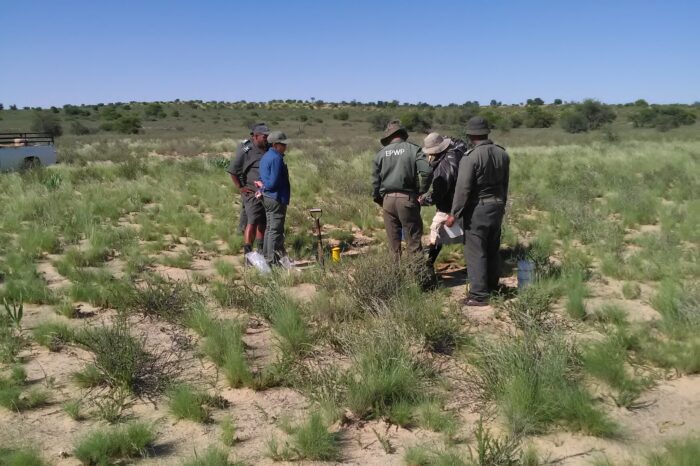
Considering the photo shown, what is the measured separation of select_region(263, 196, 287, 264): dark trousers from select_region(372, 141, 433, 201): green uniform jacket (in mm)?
1533

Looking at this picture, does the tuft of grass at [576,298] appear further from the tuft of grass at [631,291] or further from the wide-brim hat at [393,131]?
the wide-brim hat at [393,131]

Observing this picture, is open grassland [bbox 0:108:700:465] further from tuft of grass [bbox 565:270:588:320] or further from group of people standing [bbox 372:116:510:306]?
group of people standing [bbox 372:116:510:306]

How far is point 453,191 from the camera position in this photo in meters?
6.72

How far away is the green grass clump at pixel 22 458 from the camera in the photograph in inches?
139

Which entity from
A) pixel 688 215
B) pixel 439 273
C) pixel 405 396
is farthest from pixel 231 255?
pixel 688 215

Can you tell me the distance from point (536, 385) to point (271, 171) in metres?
4.62

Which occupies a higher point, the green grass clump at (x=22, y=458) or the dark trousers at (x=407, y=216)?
the dark trousers at (x=407, y=216)

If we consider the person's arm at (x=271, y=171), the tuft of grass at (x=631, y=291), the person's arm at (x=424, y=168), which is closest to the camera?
the tuft of grass at (x=631, y=291)

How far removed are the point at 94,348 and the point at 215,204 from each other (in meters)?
7.71

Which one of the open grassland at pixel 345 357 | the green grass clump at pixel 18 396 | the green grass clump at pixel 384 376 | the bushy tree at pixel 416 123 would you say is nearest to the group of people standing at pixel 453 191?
the open grassland at pixel 345 357

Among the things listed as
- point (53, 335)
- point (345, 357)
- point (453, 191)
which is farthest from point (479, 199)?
point (53, 335)

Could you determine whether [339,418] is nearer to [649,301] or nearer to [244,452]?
[244,452]

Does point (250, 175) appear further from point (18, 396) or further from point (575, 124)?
point (575, 124)

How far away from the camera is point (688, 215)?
409 inches
